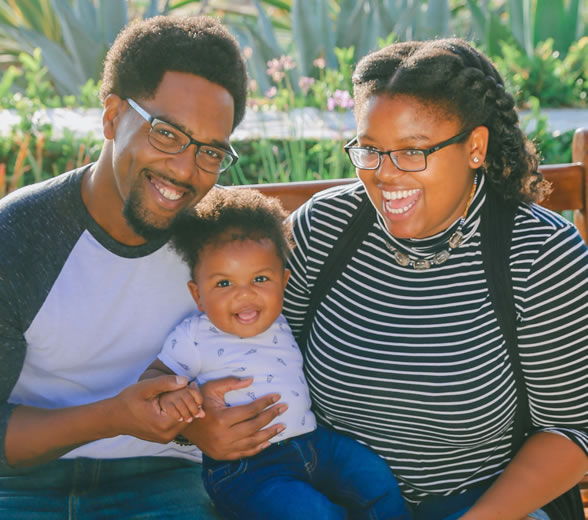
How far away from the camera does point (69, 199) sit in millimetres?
2461

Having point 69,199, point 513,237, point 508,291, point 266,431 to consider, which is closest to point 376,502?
point 266,431

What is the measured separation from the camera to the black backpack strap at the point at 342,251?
2482mm

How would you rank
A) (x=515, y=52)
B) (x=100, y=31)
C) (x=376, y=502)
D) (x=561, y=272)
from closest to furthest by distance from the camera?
(x=561, y=272), (x=376, y=502), (x=515, y=52), (x=100, y=31)

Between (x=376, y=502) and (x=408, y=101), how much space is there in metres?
1.23

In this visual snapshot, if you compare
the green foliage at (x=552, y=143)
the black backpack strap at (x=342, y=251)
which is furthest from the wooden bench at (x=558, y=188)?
the green foliage at (x=552, y=143)

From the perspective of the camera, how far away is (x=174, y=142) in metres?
2.37

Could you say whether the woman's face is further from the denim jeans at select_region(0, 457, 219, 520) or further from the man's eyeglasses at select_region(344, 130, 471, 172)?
the denim jeans at select_region(0, 457, 219, 520)

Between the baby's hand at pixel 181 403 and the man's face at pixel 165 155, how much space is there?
1.79 feet

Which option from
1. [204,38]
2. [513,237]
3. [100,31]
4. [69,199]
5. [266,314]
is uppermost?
[100,31]

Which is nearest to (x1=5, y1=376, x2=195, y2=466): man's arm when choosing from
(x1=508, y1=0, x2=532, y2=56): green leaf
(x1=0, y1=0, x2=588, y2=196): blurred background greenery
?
(x1=0, y1=0, x2=588, y2=196): blurred background greenery

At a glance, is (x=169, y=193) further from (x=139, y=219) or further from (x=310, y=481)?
(x=310, y=481)

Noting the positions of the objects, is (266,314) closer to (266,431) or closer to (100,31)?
(266,431)

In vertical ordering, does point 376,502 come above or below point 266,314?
below

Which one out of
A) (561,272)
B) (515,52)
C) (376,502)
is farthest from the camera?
(515,52)
